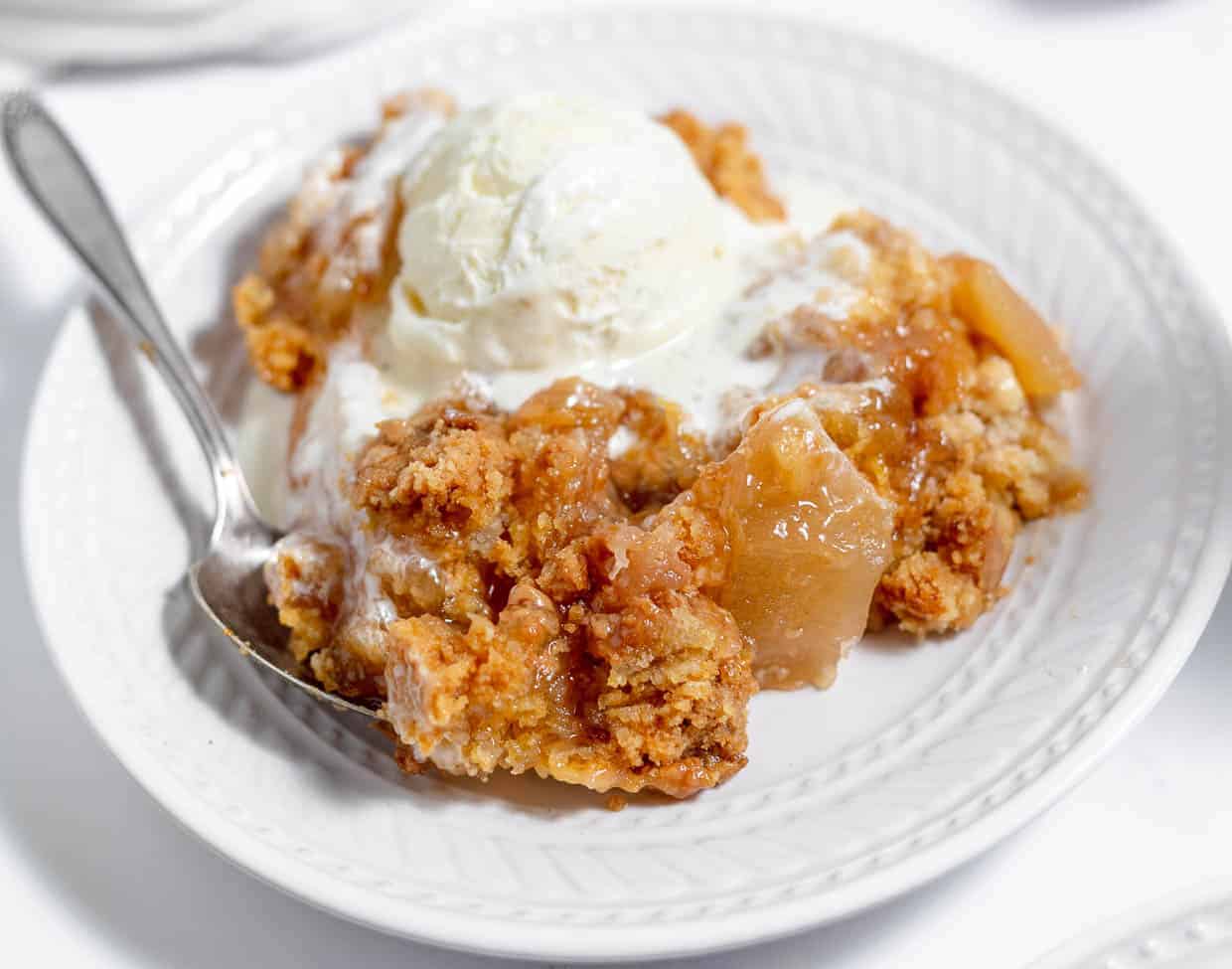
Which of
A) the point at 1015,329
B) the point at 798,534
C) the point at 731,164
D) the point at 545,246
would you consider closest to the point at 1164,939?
the point at 798,534

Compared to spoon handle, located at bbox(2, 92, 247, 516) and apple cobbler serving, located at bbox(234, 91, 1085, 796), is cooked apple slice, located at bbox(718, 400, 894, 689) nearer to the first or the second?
apple cobbler serving, located at bbox(234, 91, 1085, 796)

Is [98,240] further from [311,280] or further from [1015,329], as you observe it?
[1015,329]

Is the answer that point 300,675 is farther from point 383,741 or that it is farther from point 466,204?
point 466,204

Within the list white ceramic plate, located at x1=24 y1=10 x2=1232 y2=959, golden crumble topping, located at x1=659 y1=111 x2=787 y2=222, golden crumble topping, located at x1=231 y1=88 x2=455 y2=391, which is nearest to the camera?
white ceramic plate, located at x1=24 y1=10 x2=1232 y2=959

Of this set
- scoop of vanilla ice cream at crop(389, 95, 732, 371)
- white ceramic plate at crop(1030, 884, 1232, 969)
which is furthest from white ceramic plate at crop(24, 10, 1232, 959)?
scoop of vanilla ice cream at crop(389, 95, 732, 371)

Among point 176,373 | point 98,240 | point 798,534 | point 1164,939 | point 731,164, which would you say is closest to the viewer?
point 1164,939

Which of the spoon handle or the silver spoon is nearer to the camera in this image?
the silver spoon
